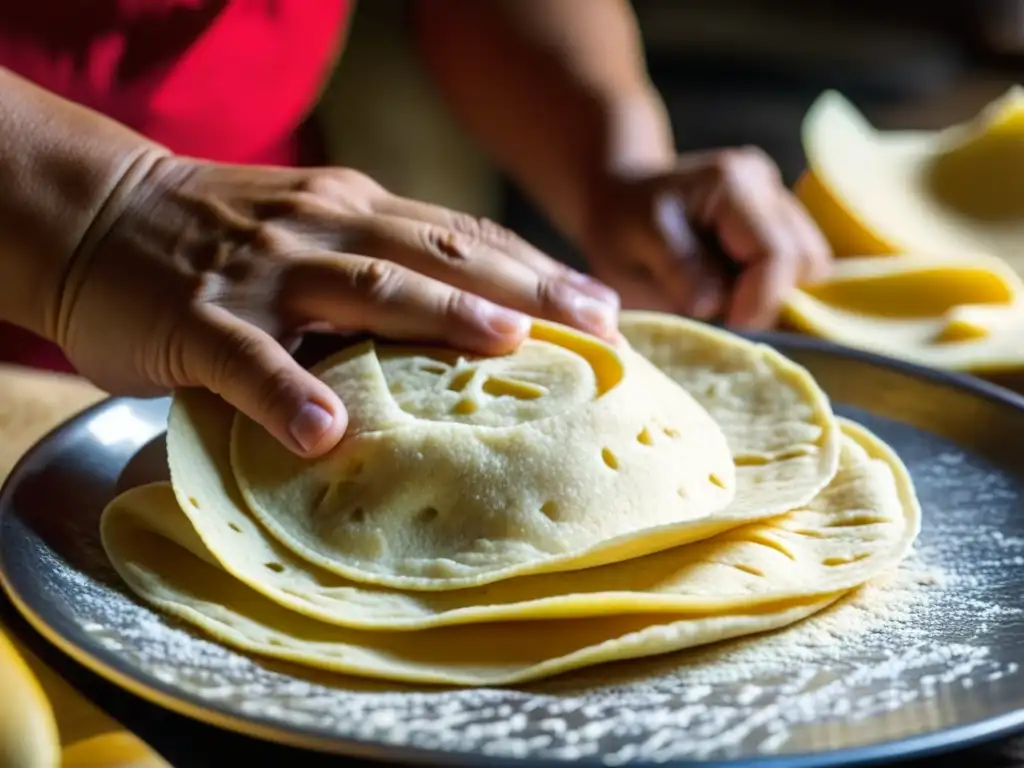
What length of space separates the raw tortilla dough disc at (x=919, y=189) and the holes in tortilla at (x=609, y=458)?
0.67 meters

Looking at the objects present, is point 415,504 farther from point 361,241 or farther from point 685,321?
point 685,321

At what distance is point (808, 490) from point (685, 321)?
0.79 ft

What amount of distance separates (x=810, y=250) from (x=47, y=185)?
0.69 meters

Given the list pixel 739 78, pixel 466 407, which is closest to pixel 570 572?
pixel 466 407

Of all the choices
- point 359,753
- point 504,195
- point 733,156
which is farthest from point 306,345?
point 504,195

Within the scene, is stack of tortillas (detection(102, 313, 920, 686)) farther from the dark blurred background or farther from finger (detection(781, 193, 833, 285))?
the dark blurred background

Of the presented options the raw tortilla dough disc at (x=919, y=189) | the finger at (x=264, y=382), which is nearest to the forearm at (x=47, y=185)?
the finger at (x=264, y=382)

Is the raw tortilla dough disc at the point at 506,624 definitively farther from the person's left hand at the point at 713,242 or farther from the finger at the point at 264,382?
the person's left hand at the point at 713,242

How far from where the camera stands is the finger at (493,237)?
87 cm

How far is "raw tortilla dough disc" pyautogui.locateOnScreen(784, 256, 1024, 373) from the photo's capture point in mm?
1116

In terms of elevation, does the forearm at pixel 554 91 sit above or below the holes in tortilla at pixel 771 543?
above

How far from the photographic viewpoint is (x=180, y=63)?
1234 mm

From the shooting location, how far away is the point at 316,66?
1397mm

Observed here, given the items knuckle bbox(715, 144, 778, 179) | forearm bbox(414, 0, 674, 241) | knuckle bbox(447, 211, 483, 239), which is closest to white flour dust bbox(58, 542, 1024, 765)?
knuckle bbox(447, 211, 483, 239)
